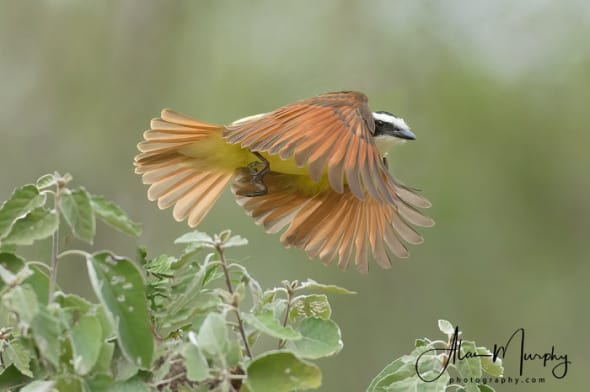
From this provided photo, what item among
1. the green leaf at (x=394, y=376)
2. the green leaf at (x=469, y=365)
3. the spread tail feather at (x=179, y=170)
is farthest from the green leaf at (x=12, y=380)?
the spread tail feather at (x=179, y=170)

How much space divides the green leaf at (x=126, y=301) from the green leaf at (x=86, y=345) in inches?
1.8

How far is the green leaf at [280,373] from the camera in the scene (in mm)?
1722

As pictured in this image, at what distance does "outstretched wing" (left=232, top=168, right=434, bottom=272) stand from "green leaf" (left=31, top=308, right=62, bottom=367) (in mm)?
1244

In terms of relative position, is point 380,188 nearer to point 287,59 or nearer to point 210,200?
point 210,200

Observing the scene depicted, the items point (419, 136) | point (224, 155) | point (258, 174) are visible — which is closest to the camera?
point (258, 174)

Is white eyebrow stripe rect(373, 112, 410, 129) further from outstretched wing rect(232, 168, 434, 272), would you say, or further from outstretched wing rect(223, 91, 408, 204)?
outstretched wing rect(232, 168, 434, 272)

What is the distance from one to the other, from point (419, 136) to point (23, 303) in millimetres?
8437

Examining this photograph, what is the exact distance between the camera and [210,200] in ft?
11.2

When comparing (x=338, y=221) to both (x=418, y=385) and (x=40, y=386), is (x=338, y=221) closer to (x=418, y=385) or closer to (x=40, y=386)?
(x=418, y=385)

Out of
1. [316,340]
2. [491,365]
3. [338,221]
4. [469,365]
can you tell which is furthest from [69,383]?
[338,221]

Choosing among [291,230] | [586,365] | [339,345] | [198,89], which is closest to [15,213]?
[339,345]

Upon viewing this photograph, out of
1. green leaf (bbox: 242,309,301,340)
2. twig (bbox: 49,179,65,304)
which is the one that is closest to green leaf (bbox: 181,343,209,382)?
green leaf (bbox: 242,309,301,340)

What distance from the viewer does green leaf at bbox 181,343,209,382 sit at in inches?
64.1

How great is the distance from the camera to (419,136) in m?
Answer: 9.80
